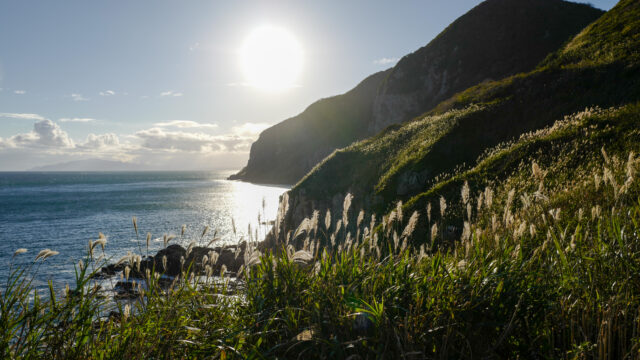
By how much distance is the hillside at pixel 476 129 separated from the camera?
824 inches

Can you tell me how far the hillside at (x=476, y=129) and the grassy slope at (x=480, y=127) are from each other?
0.19 feet

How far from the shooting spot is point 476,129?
24453 millimetres

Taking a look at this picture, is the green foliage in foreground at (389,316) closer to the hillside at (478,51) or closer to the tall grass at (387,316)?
the tall grass at (387,316)

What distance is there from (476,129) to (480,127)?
0.43 metres

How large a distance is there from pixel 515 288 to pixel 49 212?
8793 cm

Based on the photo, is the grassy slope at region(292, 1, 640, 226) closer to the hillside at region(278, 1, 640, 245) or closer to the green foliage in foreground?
the hillside at region(278, 1, 640, 245)

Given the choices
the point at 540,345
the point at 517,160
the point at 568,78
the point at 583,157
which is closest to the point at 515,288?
the point at 540,345

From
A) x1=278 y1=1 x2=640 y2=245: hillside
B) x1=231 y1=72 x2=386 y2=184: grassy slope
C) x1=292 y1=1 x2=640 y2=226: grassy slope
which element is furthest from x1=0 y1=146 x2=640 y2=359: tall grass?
x1=231 y1=72 x2=386 y2=184: grassy slope

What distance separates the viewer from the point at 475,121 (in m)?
25.1

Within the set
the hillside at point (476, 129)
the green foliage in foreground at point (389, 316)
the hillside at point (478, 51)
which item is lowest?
the green foliage in foreground at point (389, 316)

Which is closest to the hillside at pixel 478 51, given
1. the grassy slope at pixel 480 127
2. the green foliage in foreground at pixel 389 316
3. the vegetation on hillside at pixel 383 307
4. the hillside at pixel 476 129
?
the hillside at pixel 476 129

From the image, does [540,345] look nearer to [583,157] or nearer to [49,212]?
[583,157]

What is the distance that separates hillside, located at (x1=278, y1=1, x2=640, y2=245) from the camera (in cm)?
2092

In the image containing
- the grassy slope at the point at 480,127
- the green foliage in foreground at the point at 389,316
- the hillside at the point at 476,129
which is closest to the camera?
the green foliage in foreground at the point at 389,316
